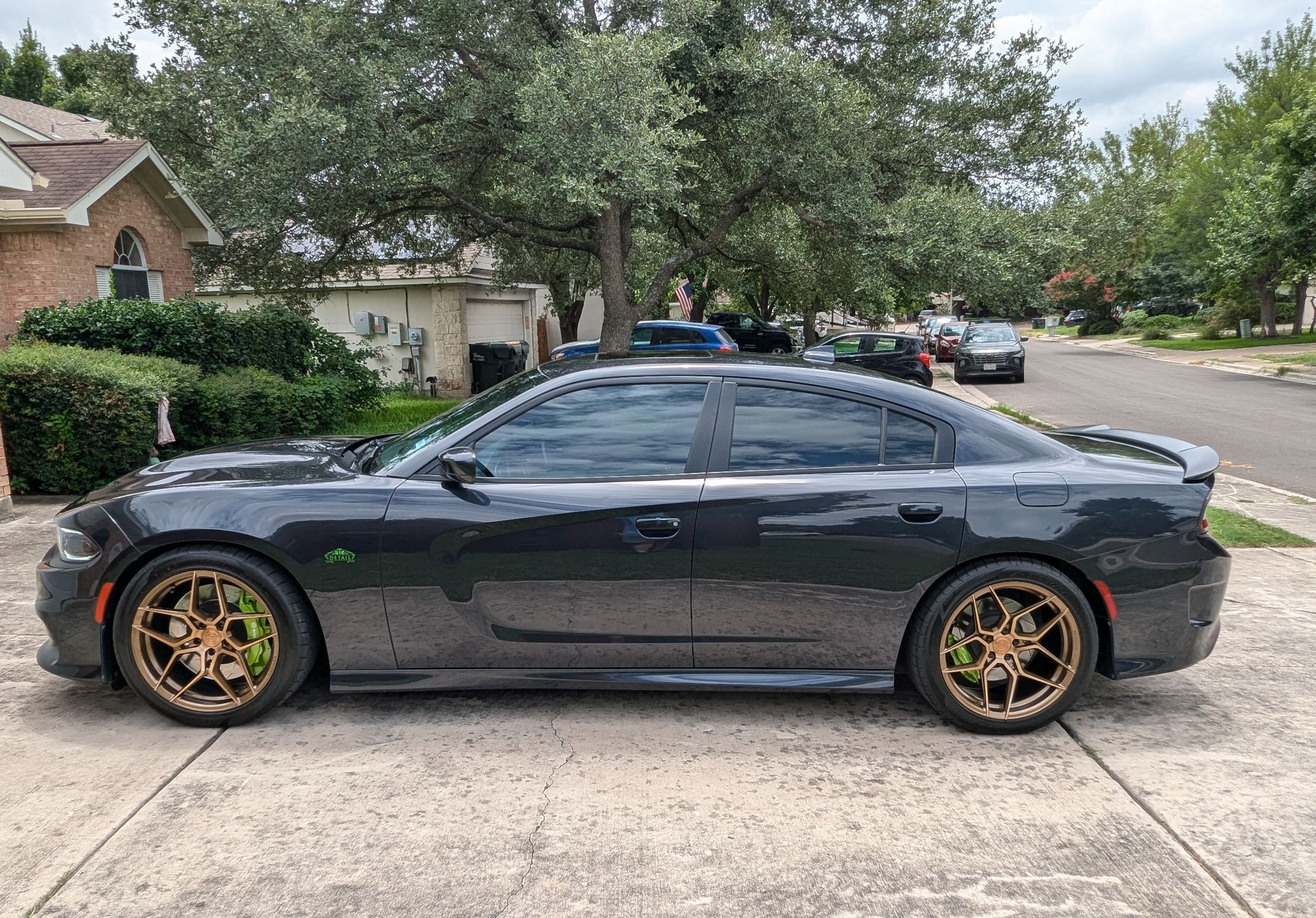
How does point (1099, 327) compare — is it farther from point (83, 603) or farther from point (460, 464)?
point (83, 603)

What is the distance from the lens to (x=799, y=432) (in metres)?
3.79

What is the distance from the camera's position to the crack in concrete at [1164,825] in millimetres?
2676

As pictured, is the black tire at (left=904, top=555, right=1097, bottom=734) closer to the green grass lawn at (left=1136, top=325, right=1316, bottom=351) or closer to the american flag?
the american flag

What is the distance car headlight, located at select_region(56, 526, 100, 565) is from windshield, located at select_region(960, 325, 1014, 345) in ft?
77.7

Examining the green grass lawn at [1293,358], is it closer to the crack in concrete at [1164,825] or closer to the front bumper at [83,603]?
the crack in concrete at [1164,825]

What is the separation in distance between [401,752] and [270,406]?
7934mm

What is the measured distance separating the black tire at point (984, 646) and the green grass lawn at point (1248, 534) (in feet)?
11.7

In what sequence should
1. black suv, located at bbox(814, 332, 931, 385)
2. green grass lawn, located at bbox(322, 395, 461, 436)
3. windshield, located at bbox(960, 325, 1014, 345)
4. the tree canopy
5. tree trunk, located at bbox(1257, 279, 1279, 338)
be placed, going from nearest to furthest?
the tree canopy → green grass lawn, located at bbox(322, 395, 461, 436) → black suv, located at bbox(814, 332, 931, 385) → windshield, located at bbox(960, 325, 1014, 345) → tree trunk, located at bbox(1257, 279, 1279, 338)

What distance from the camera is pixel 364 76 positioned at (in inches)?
441

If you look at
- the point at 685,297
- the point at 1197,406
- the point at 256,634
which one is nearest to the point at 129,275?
the point at 256,634

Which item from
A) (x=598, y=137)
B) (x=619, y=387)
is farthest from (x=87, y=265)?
(x=619, y=387)

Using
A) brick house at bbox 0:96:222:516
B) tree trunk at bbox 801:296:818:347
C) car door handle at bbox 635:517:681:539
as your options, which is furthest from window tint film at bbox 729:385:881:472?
tree trunk at bbox 801:296:818:347

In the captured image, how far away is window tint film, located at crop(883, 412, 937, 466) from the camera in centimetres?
376

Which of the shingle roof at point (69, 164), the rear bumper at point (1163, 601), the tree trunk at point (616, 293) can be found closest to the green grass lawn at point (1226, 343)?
the tree trunk at point (616, 293)
